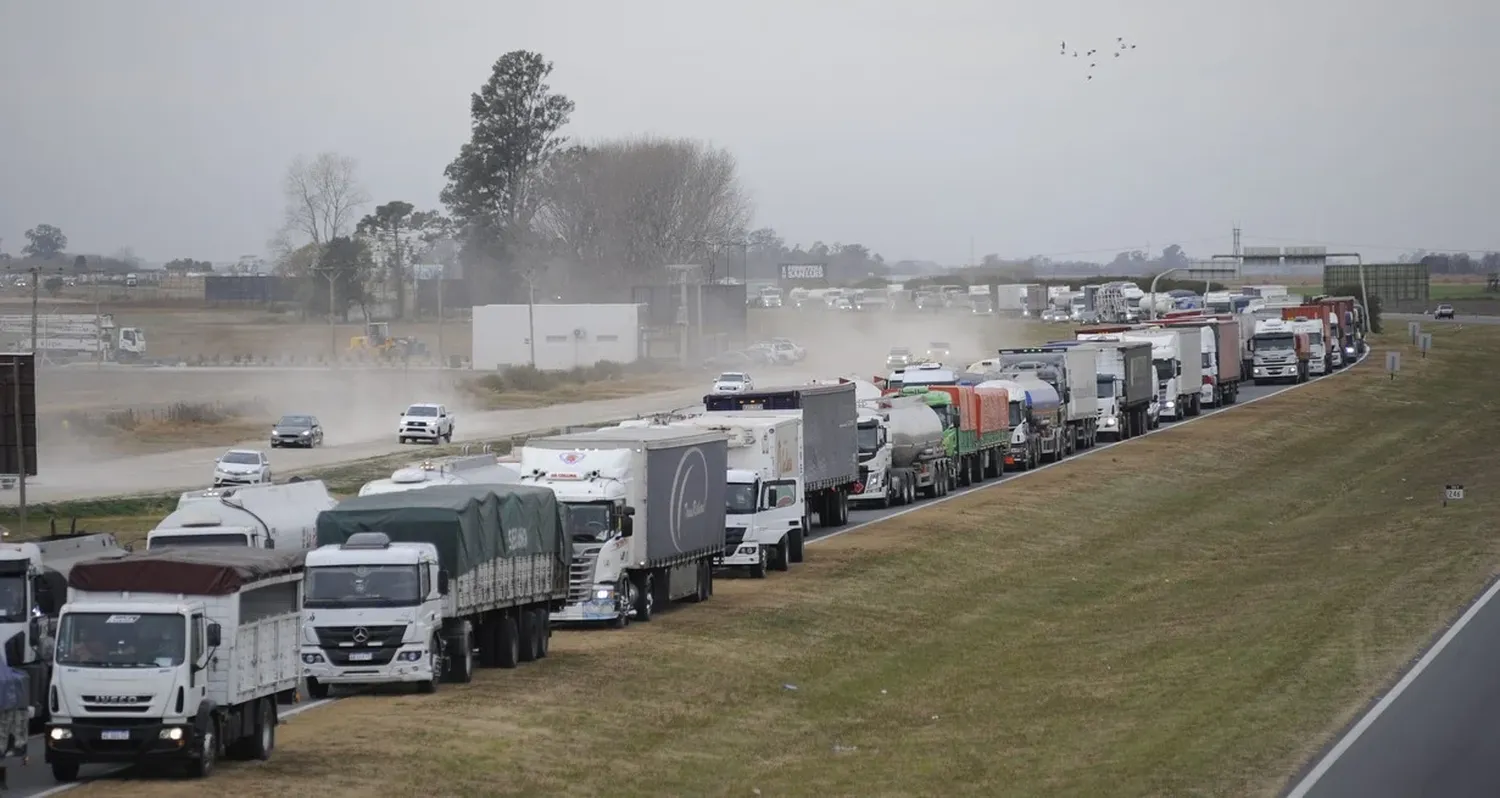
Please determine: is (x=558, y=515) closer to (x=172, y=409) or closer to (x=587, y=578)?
(x=587, y=578)

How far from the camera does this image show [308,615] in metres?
27.1

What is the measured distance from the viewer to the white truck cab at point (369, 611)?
2716cm

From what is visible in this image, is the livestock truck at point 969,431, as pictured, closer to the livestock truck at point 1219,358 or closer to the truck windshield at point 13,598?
the livestock truck at point 1219,358

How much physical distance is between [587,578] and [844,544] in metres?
15.6

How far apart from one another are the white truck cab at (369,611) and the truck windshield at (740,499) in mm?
16327

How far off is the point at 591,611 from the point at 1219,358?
67904 millimetres

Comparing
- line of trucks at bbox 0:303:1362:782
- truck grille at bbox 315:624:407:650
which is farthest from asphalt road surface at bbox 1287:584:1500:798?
truck grille at bbox 315:624:407:650

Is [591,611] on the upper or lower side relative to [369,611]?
lower

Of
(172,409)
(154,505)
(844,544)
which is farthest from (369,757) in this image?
(172,409)

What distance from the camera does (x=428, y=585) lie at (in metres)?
27.5

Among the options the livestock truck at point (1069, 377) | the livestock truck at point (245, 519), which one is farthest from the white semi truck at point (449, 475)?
the livestock truck at point (1069, 377)

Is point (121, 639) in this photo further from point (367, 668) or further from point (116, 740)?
point (367, 668)

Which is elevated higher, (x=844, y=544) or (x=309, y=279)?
(x=309, y=279)

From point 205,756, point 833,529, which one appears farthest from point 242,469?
point 205,756
